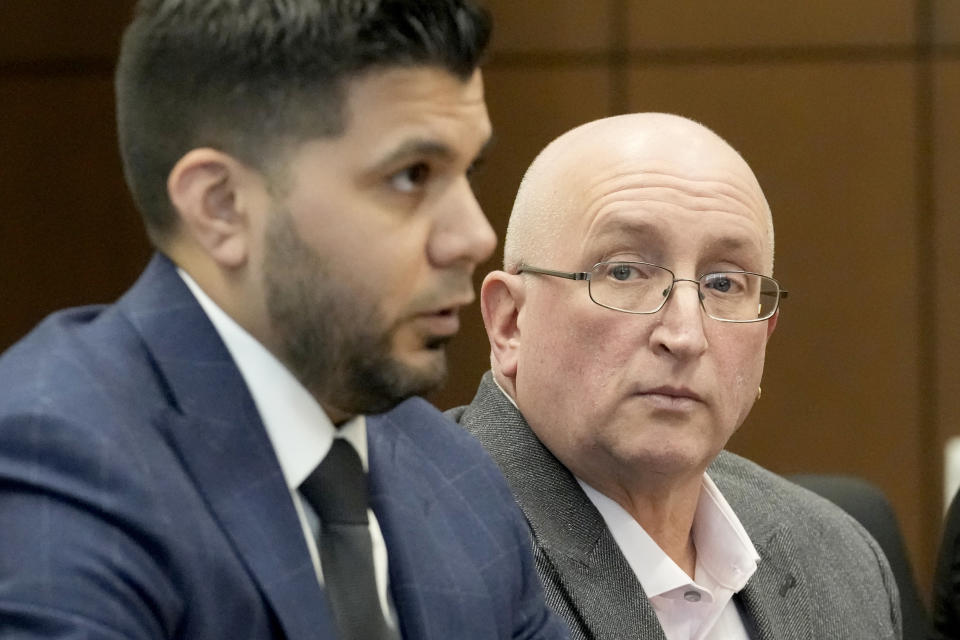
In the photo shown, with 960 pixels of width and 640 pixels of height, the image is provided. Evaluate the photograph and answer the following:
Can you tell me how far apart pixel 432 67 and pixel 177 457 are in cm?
41

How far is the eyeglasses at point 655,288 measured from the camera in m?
1.80

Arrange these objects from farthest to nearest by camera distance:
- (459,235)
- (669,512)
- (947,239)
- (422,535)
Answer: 1. (947,239)
2. (669,512)
3. (422,535)
4. (459,235)

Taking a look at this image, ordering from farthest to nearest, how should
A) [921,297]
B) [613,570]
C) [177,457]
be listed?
[921,297]
[613,570]
[177,457]

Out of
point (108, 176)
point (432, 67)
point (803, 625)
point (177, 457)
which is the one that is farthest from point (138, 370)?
point (108, 176)

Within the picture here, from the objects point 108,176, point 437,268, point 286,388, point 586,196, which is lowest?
point 286,388

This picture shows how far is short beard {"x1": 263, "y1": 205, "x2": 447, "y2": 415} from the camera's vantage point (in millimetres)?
1140

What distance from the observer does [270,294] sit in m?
1.15

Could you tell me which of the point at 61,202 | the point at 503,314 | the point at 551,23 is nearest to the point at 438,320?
the point at 503,314

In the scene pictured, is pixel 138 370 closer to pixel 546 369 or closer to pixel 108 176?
pixel 546 369

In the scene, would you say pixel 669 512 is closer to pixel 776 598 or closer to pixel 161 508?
pixel 776 598

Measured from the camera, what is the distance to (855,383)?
4.21 meters

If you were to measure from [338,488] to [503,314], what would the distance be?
0.74 metres

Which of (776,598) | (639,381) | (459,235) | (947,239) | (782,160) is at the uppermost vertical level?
(782,160)

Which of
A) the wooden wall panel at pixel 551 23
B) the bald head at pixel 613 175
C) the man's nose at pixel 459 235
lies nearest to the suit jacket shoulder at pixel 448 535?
the man's nose at pixel 459 235
